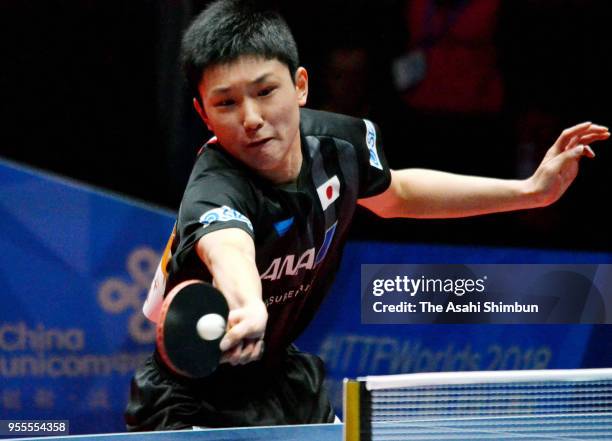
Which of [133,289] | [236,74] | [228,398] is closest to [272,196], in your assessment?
[236,74]

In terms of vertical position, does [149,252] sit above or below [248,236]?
above

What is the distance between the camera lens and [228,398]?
10.6 ft

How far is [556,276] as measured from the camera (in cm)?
487

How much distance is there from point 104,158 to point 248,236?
186 cm

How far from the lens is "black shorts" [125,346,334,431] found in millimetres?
3164

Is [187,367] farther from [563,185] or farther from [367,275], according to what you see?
[367,275]

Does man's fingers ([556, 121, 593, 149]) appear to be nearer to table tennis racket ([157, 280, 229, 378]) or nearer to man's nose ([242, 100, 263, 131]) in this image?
man's nose ([242, 100, 263, 131])

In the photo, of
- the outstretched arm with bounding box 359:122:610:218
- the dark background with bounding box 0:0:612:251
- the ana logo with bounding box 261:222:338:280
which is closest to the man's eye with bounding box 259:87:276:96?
the ana logo with bounding box 261:222:338:280

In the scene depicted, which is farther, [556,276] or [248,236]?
[556,276]

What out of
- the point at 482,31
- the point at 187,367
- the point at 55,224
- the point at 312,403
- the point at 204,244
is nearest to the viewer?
the point at 187,367

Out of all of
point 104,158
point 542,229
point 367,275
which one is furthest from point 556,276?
point 104,158

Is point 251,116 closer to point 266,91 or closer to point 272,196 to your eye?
point 266,91

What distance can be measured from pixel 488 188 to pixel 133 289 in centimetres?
162

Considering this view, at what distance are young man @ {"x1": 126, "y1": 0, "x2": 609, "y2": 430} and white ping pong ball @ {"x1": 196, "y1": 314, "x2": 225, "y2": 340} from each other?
332 mm
